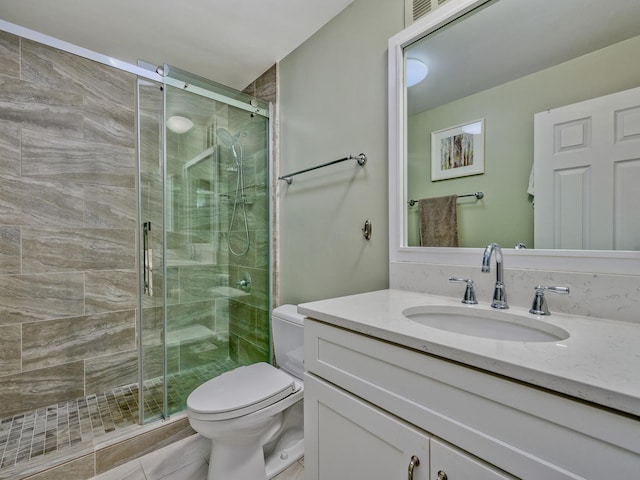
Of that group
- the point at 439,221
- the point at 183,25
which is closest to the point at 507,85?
the point at 439,221

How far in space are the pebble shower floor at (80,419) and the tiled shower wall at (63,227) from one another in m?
0.10

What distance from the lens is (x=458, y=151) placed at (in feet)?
3.84

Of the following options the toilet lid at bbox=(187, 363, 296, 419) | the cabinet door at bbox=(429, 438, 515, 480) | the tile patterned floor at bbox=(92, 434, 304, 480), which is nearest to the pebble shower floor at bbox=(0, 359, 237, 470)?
the tile patterned floor at bbox=(92, 434, 304, 480)

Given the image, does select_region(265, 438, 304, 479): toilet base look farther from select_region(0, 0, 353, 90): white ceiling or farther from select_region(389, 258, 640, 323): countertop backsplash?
select_region(0, 0, 353, 90): white ceiling

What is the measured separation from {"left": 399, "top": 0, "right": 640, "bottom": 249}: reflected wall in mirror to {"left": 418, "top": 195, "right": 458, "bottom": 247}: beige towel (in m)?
0.02

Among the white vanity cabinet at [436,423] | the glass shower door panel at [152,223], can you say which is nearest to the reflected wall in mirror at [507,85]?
the white vanity cabinet at [436,423]

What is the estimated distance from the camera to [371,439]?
77 centimetres

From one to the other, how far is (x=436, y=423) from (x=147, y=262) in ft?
5.23

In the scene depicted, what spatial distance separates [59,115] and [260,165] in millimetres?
1259

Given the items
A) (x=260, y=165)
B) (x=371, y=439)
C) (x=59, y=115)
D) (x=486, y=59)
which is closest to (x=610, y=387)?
(x=371, y=439)

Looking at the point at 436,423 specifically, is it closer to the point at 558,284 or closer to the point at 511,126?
the point at 558,284

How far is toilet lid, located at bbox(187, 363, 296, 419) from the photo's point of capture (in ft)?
3.92

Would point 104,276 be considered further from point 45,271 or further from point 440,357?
point 440,357

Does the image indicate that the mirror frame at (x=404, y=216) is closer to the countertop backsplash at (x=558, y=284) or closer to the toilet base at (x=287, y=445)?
the countertop backsplash at (x=558, y=284)
